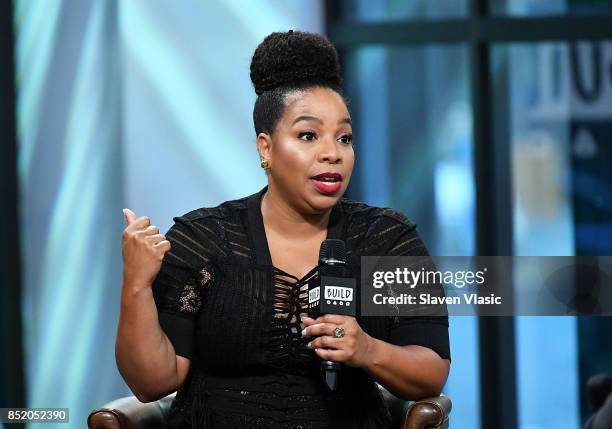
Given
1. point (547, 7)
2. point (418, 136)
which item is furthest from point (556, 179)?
point (547, 7)

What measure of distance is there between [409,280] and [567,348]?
9.64 ft

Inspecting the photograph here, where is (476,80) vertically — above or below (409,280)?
above

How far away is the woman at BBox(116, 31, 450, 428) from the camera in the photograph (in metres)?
2.32

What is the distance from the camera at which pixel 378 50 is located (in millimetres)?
5137

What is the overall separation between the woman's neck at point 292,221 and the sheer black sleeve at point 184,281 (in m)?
0.16

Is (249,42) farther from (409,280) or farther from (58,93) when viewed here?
(409,280)

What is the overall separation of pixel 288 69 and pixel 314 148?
0.23 metres

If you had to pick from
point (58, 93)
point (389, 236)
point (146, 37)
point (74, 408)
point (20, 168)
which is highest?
point (146, 37)

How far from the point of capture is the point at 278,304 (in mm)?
2375

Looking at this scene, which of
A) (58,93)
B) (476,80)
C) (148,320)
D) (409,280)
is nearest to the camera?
(148,320)

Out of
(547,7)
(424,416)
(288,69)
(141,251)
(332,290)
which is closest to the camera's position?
(332,290)

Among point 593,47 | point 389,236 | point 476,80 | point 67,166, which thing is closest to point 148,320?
point 389,236

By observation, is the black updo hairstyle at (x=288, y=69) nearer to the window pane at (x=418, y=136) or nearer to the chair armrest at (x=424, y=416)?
the chair armrest at (x=424, y=416)

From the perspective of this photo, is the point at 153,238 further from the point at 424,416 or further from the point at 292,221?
the point at 424,416
